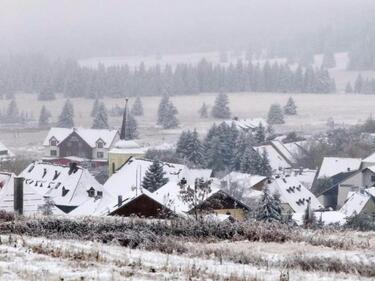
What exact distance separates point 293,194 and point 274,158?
37098 millimetres

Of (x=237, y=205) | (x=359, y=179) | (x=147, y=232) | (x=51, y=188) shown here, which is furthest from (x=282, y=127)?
(x=147, y=232)

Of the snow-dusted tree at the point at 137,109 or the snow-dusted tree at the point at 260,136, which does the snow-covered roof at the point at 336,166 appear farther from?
the snow-dusted tree at the point at 137,109

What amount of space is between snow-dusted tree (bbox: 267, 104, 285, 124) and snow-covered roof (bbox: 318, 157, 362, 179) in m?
66.6

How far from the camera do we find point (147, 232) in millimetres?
16438

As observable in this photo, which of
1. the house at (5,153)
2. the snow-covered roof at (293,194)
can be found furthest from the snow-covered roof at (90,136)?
the snow-covered roof at (293,194)

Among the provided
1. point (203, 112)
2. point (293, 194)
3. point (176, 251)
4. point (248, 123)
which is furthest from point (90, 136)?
point (176, 251)

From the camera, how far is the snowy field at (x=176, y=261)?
1140cm

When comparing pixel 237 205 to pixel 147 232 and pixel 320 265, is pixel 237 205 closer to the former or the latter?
pixel 147 232

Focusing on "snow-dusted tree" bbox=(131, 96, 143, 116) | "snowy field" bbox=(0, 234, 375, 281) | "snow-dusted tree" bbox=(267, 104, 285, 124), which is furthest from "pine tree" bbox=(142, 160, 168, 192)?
"snow-dusted tree" bbox=(131, 96, 143, 116)

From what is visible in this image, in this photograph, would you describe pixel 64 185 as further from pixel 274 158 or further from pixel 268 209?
pixel 274 158

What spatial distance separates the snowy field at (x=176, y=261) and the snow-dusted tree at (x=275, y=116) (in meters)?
145

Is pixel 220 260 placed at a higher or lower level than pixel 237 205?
higher

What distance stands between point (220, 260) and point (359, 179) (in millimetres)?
72652

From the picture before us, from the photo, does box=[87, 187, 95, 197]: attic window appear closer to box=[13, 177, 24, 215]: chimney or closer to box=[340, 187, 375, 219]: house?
box=[340, 187, 375, 219]: house
